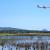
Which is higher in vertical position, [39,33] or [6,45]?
[39,33]

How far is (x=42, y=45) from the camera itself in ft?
11.7

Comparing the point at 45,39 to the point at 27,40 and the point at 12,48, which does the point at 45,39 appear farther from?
the point at 12,48

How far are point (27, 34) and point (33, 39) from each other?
18 centimetres

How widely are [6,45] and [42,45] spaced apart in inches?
29.5

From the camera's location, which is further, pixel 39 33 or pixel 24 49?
pixel 39 33

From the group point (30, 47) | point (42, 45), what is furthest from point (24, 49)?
point (42, 45)

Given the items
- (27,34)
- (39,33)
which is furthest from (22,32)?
(39,33)

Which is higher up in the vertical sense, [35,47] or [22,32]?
[22,32]

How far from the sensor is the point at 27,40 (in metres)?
3.79

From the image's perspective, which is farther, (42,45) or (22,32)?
(22,32)

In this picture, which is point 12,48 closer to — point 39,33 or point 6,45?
point 6,45

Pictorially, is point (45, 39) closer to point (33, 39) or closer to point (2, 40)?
point (33, 39)

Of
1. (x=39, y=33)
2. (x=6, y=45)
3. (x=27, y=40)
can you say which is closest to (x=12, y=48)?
(x=6, y=45)

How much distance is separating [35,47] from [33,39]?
31cm
